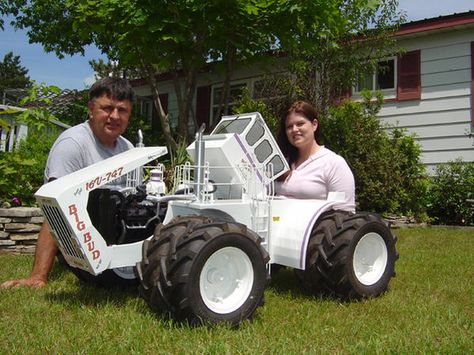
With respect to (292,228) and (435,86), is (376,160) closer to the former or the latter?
(435,86)

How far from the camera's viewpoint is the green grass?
8.23 ft

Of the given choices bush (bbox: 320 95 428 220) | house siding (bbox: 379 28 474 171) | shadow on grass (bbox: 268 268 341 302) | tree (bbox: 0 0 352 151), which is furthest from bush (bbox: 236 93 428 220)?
shadow on grass (bbox: 268 268 341 302)

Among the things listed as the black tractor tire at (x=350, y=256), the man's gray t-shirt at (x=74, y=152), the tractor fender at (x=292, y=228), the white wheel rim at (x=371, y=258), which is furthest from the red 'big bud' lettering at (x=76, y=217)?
the white wheel rim at (x=371, y=258)

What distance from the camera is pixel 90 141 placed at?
3830 millimetres

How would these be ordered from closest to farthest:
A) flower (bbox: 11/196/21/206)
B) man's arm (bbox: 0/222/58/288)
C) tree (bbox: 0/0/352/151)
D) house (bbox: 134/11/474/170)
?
man's arm (bbox: 0/222/58/288) < flower (bbox: 11/196/21/206) < tree (bbox: 0/0/352/151) < house (bbox: 134/11/474/170)

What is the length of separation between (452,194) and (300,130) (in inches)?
264

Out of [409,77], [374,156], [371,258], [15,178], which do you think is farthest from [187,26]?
[409,77]

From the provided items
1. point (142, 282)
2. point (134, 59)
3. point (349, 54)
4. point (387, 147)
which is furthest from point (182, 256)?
point (349, 54)

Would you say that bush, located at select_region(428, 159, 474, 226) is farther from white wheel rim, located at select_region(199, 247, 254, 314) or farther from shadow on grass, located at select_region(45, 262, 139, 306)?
white wheel rim, located at select_region(199, 247, 254, 314)

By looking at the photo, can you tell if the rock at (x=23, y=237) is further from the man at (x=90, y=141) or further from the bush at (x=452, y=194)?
the bush at (x=452, y=194)

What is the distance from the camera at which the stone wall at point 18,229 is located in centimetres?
582

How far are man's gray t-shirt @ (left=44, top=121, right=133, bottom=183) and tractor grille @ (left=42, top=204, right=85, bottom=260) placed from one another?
0.76 metres

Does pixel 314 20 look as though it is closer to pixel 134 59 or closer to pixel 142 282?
pixel 134 59

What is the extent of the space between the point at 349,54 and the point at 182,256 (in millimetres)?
7946
